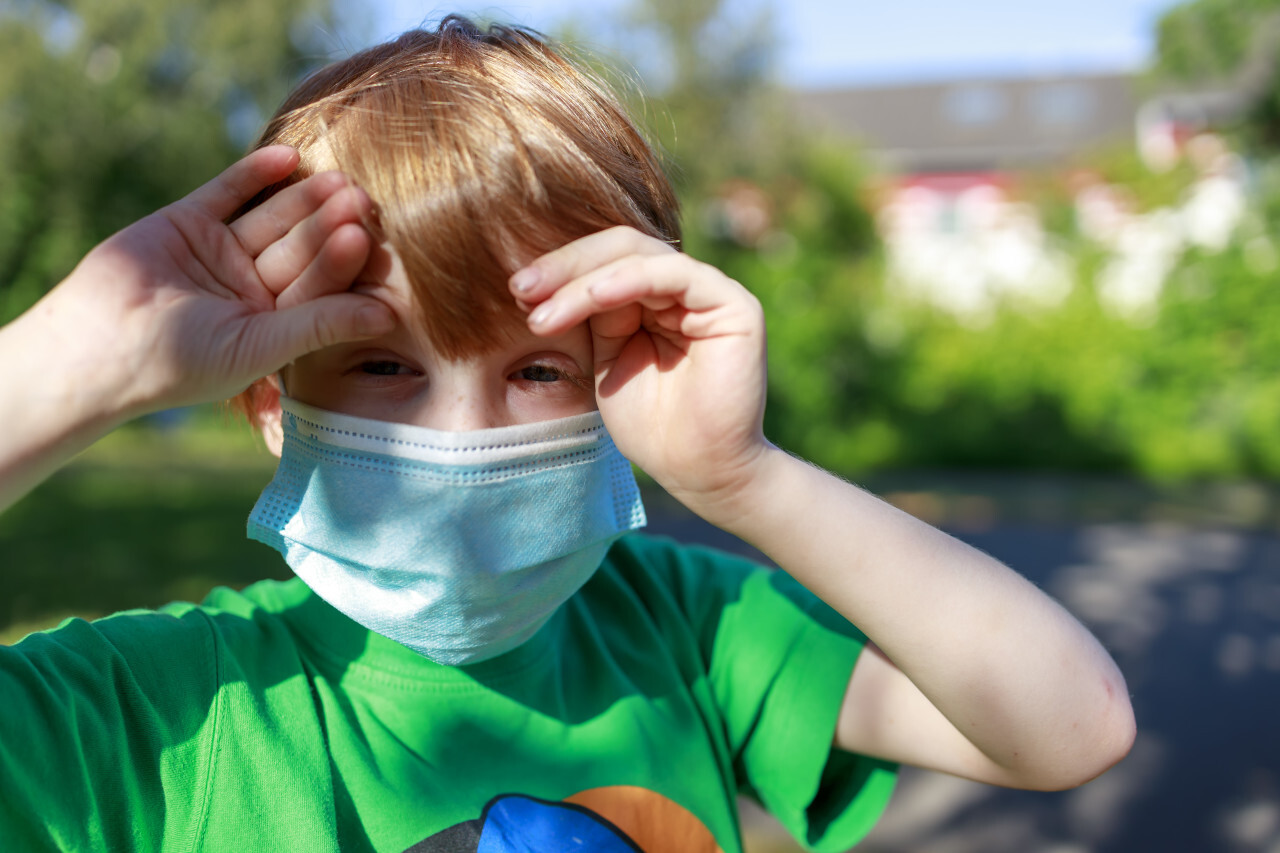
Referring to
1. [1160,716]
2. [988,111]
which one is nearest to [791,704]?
[1160,716]

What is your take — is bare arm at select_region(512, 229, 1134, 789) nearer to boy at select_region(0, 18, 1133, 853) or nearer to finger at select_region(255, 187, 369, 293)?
boy at select_region(0, 18, 1133, 853)

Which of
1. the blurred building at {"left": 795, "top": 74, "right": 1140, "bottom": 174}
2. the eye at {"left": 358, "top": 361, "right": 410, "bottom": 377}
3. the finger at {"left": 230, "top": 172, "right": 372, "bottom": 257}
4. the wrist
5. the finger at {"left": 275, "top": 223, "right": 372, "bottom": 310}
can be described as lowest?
the blurred building at {"left": 795, "top": 74, "right": 1140, "bottom": 174}

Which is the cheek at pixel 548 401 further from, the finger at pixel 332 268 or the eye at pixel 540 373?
the finger at pixel 332 268

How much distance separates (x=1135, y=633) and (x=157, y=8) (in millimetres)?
8085

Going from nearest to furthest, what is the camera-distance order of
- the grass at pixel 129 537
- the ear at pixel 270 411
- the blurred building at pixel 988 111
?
the ear at pixel 270 411 < the grass at pixel 129 537 < the blurred building at pixel 988 111

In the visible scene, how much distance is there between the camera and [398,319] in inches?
51.9

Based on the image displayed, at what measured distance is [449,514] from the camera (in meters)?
1.39

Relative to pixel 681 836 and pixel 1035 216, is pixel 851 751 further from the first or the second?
pixel 1035 216

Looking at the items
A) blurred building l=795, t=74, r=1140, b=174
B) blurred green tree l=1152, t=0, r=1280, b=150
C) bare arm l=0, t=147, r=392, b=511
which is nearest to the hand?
bare arm l=0, t=147, r=392, b=511

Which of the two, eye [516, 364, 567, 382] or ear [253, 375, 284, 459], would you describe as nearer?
eye [516, 364, 567, 382]

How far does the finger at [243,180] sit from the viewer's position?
128cm

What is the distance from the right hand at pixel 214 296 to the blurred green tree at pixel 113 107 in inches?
267

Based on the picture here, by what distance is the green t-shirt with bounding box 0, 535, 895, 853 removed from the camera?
1.19 meters

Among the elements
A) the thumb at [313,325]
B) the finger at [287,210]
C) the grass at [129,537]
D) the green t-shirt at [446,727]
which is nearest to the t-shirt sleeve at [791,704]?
A: the green t-shirt at [446,727]
